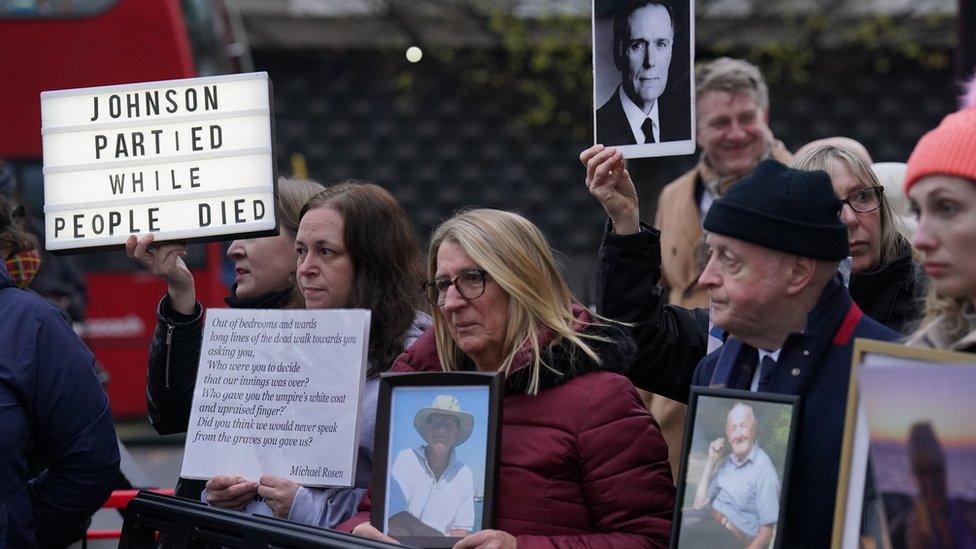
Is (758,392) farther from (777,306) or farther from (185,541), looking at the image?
(185,541)

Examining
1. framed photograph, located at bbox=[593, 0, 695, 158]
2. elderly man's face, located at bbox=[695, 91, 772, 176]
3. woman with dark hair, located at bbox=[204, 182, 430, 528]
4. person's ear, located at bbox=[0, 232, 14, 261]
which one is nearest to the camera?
framed photograph, located at bbox=[593, 0, 695, 158]

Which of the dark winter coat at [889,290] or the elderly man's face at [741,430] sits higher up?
the dark winter coat at [889,290]

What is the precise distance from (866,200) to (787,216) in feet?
3.49

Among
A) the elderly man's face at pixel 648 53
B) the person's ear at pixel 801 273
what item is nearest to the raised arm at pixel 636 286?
the elderly man's face at pixel 648 53

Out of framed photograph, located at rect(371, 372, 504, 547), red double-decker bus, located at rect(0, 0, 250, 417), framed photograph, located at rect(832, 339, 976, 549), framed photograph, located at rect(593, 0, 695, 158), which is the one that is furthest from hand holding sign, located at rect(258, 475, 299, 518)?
red double-decker bus, located at rect(0, 0, 250, 417)

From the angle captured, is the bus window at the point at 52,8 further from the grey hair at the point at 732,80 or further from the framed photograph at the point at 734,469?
the framed photograph at the point at 734,469

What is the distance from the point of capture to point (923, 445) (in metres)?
2.00

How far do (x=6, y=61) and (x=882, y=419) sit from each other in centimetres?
1011

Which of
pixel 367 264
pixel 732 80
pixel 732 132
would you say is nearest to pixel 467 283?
pixel 367 264

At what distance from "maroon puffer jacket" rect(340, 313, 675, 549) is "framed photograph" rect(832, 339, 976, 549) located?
0.90 metres

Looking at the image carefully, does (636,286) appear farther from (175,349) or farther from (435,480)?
(175,349)

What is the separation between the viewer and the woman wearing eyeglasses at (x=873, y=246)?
11.6ft

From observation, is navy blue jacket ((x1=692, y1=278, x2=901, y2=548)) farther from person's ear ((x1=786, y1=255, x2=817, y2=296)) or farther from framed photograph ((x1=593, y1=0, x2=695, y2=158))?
framed photograph ((x1=593, y1=0, x2=695, y2=158))

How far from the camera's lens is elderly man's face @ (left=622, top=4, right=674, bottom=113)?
3395 mm
